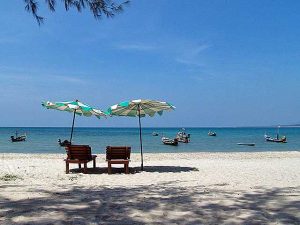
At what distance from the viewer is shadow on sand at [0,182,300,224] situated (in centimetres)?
489

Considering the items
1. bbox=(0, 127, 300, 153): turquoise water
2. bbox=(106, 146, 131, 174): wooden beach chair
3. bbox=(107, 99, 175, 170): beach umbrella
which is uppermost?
bbox=(107, 99, 175, 170): beach umbrella

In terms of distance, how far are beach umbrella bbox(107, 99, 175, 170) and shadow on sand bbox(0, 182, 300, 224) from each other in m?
5.11

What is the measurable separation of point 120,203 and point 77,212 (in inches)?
33.2

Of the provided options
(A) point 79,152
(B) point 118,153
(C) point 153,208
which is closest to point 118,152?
(B) point 118,153

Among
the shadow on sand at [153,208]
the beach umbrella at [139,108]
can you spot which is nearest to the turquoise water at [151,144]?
the beach umbrella at [139,108]

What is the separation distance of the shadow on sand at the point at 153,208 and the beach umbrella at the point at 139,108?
201 inches

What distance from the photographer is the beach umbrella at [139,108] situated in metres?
11.9

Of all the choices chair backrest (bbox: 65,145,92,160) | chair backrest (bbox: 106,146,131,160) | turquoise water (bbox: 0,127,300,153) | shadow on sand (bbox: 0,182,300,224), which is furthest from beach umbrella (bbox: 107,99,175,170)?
turquoise water (bbox: 0,127,300,153)

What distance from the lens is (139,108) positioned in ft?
41.3

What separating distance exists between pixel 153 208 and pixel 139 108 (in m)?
7.19

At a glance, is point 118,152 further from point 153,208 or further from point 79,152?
point 153,208

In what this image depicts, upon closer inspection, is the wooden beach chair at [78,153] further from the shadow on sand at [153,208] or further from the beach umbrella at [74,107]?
the shadow on sand at [153,208]

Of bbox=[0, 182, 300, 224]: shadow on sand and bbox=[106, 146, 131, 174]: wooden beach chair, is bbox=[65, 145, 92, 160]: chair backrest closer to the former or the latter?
bbox=[106, 146, 131, 174]: wooden beach chair

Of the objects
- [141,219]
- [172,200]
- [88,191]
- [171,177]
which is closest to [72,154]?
[171,177]
